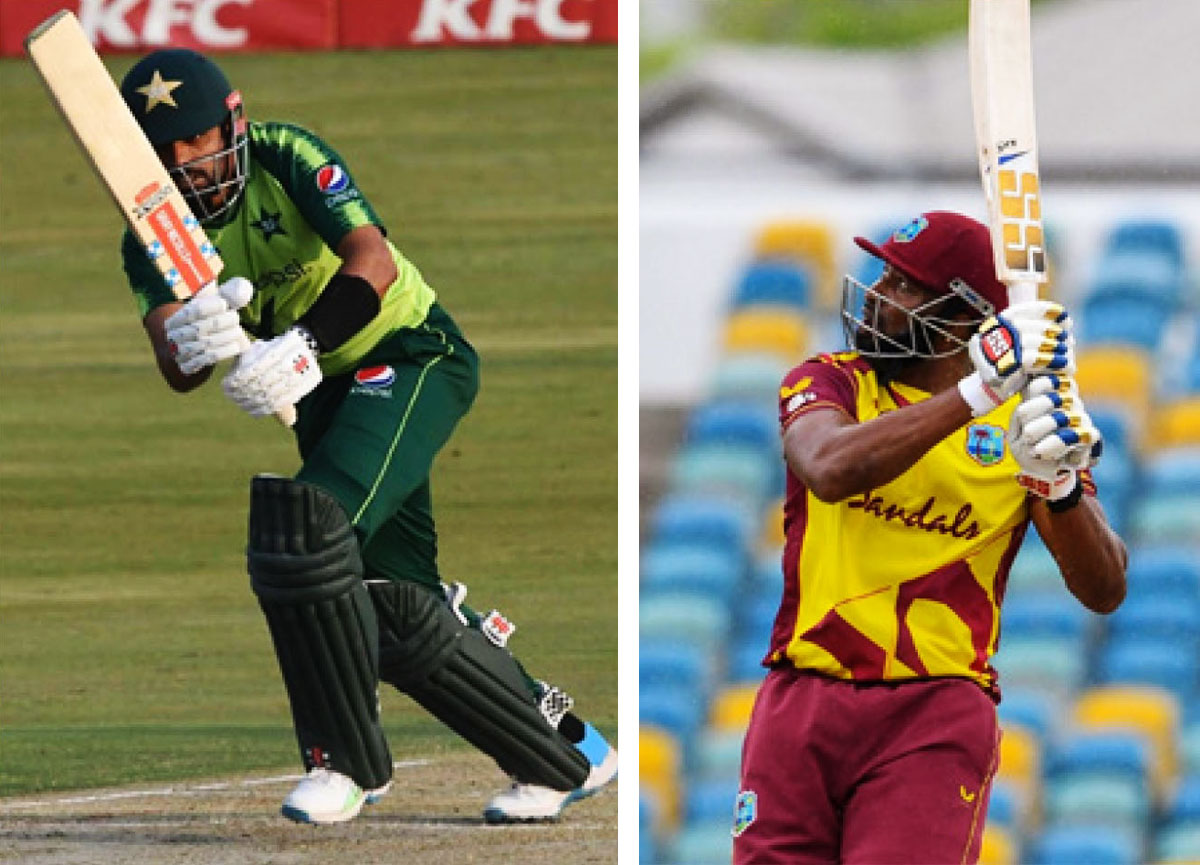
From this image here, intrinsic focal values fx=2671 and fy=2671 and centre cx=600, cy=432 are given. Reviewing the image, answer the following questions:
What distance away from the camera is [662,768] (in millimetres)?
6137

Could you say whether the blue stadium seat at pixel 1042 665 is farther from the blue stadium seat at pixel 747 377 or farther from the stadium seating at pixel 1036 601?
the blue stadium seat at pixel 747 377

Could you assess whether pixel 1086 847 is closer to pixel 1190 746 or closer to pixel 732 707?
pixel 1190 746

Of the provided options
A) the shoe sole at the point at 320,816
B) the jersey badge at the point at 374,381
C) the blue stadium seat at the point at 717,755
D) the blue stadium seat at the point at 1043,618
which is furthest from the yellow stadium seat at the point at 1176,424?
the shoe sole at the point at 320,816

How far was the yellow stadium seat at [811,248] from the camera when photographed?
6812 millimetres

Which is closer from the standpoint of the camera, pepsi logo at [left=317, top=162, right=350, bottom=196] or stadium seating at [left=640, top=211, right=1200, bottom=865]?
pepsi logo at [left=317, top=162, right=350, bottom=196]

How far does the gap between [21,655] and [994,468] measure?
3.83 metres

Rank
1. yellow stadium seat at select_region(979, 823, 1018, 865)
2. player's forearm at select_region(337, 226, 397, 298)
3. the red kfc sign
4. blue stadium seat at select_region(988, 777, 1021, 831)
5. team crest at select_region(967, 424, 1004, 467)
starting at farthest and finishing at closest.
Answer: the red kfc sign < blue stadium seat at select_region(988, 777, 1021, 831) < yellow stadium seat at select_region(979, 823, 1018, 865) < player's forearm at select_region(337, 226, 397, 298) < team crest at select_region(967, 424, 1004, 467)

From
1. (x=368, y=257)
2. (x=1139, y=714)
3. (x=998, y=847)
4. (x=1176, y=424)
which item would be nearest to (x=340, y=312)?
(x=368, y=257)

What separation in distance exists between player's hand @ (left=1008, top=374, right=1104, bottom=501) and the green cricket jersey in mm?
1862

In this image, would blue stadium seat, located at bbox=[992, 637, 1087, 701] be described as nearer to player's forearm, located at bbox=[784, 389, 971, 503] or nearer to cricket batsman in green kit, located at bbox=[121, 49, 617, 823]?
cricket batsman in green kit, located at bbox=[121, 49, 617, 823]

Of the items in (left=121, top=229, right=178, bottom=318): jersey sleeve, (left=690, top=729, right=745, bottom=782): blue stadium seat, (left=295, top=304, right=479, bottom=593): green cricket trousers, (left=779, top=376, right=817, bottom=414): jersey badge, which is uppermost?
(left=779, top=376, right=817, bottom=414): jersey badge

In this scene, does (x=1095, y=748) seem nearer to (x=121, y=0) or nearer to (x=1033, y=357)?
(x=1033, y=357)

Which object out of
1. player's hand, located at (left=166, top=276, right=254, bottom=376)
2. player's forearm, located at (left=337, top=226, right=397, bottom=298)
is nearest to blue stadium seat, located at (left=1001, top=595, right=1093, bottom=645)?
player's forearm, located at (left=337, top=226, right=397, bottom=298)

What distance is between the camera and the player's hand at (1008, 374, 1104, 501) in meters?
3.52
